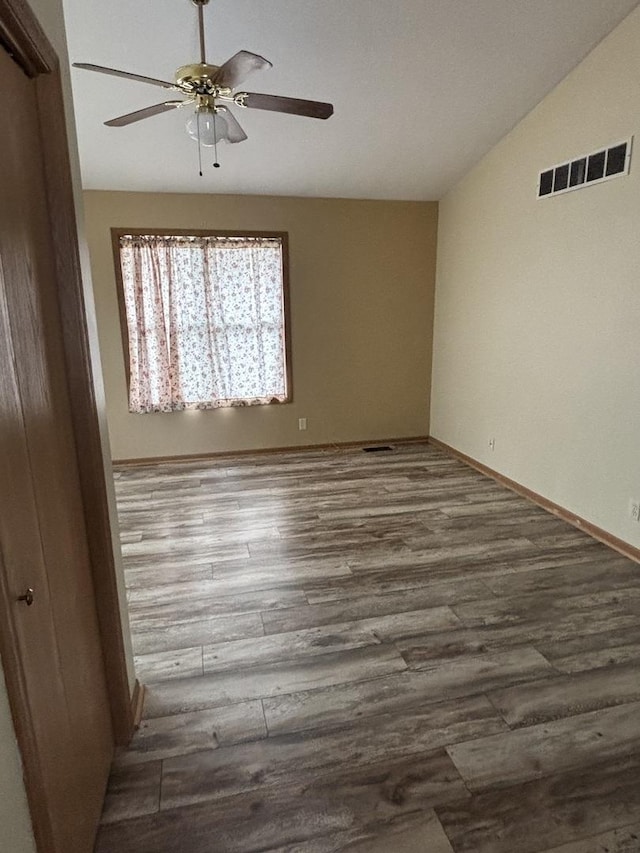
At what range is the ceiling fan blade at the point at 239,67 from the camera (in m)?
1.83

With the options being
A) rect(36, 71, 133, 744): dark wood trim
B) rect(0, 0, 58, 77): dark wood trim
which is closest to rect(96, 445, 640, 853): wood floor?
rect(36, 71, 133, 744): dark wood trim

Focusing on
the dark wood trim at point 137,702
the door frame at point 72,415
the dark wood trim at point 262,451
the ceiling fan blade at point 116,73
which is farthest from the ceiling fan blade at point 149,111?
the dark wood trim at point 262,451

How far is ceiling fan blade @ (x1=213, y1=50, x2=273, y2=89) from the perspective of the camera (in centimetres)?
183

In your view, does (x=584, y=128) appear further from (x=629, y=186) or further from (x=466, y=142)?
(x=466, y=142)

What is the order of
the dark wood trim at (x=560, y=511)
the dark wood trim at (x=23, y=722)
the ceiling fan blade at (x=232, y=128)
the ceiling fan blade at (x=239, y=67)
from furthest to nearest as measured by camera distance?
1. the dark wood trim at (x=560, y=511)
2. the ceiling fan blade at (x=232, y=128)
3. the ceiling fan blade at (x=239, y=67)
4. the dark wood trim at (x=23, y=722)

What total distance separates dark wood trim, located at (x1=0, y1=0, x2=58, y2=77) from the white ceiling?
1608mm

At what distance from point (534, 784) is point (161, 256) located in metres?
4.35

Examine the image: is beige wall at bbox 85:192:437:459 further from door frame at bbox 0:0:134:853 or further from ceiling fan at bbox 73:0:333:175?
door frame at bbox 0:0:134:853

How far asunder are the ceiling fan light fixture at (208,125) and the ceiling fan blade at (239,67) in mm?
197

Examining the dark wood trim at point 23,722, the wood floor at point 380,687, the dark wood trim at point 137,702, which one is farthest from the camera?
the dark wood trim at point 137,702

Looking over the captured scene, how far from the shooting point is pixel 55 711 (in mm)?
1054

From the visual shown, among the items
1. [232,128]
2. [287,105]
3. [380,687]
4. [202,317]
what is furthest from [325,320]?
[380,687]

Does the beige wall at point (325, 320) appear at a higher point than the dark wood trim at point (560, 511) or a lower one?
higher

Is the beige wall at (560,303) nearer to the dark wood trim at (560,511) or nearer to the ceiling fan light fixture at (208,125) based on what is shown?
the dark wood trim at (560,511)
